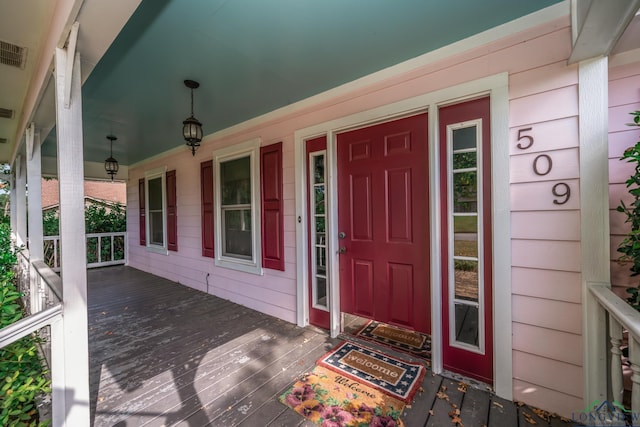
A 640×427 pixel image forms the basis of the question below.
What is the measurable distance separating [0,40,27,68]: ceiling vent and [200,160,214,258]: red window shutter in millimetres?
2124

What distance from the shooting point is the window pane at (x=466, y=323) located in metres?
2.01

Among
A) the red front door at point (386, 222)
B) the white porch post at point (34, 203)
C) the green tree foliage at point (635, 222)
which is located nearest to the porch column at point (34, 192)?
the white porch post at point (34, 203)

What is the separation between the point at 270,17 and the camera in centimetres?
161

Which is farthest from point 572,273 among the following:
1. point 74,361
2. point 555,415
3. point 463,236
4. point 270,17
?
point 74,361

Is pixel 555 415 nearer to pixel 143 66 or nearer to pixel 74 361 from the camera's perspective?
pixel 74 361

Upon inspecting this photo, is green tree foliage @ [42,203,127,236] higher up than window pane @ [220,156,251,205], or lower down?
lower down

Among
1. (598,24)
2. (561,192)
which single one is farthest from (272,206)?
(598,24)

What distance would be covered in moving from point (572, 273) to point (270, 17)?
97.9 inches

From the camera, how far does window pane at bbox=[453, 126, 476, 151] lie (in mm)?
1906

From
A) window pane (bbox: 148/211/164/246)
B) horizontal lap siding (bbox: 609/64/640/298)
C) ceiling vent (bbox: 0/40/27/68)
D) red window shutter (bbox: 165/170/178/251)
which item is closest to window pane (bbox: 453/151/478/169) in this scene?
horizontal lap siding (bbox: 609/64/640/298)

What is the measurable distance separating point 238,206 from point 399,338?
2.70 meters

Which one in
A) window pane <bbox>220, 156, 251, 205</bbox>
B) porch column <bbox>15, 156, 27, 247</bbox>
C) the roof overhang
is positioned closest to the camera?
the roof overhang

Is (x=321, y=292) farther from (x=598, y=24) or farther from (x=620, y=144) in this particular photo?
(x=598, y=24)

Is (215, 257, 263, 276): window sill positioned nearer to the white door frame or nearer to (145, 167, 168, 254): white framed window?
the white door frame
